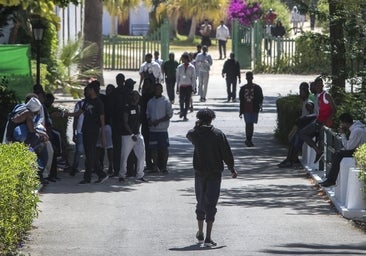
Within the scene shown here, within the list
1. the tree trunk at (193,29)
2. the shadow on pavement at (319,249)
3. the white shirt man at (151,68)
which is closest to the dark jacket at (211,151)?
the shadow on pavement at (319,249)

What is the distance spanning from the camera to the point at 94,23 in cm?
3816

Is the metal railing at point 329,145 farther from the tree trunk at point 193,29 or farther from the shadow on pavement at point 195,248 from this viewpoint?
the tree trunk at point 193,29

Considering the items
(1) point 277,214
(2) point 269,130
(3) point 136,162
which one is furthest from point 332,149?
(2) point 269,130

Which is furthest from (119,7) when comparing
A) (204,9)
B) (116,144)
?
(116,144)

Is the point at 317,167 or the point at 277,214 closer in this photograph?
the point at 277,214

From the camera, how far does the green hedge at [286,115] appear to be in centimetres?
2306

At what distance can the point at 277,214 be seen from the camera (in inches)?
617

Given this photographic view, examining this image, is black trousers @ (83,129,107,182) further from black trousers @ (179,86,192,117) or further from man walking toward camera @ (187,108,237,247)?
black trousers @ (179,86,192,117)

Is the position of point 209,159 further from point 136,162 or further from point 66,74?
point 66,74

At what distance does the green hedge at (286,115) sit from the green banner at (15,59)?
5.38 meters

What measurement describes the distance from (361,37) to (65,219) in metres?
6.81

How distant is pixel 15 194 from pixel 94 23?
86.7ft

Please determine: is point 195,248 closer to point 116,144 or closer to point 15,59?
point 116,144

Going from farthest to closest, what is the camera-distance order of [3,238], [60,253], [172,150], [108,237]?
[172,150] → [108,237] → [60,253] → [3,238]
